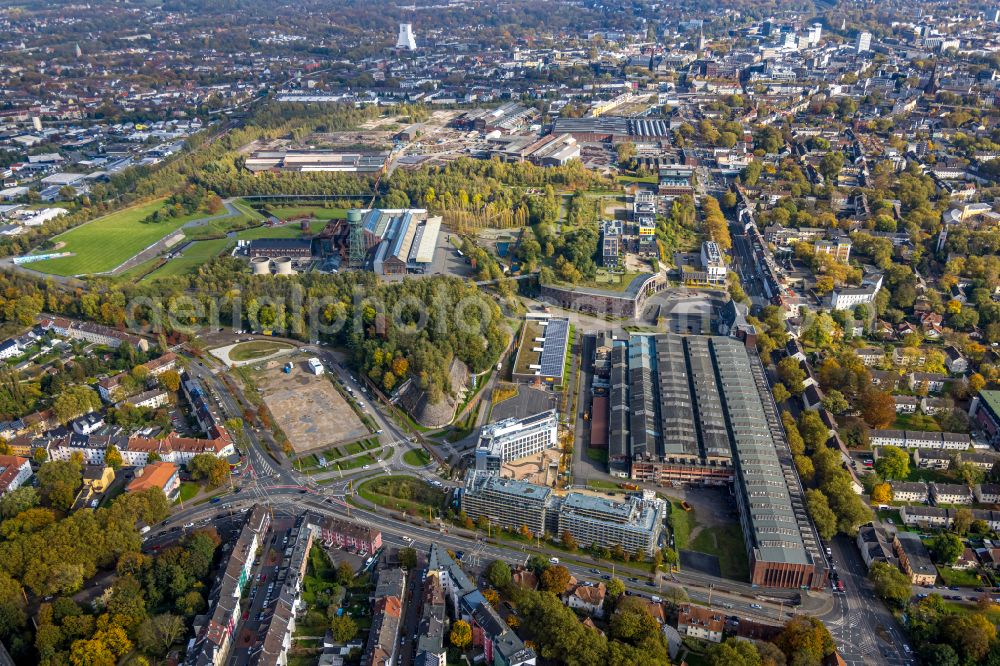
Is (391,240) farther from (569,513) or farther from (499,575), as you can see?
(499,575)

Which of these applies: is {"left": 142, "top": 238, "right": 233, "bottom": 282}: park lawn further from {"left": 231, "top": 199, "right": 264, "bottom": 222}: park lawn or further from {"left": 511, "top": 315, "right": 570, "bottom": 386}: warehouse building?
{"left": 511, "top": 315, "right": 570, "bottom": 386}: warehouse building

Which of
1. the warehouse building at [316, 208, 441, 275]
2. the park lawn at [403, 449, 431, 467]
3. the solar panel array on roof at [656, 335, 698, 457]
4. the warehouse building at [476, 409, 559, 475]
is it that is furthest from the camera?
the warehouse building at [316, 208, 441, 275]

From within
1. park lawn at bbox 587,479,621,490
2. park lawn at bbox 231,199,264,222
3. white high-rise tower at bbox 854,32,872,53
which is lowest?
park lawn at bbox 587,479,621,490

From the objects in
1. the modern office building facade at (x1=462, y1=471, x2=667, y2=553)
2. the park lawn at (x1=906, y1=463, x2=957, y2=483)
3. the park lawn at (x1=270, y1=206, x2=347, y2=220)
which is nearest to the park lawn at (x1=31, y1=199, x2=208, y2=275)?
the park lawn at (x1=270, y1=206, x2=347, y2=220)

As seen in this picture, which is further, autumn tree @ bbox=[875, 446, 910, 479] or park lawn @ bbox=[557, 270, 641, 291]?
park lawn @ bbox=[557, 270, 641, 291]

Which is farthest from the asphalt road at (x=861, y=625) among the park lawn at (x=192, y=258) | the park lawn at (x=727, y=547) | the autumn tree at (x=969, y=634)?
the park lawn at (x=192, y=258)
